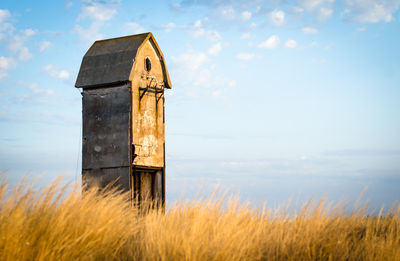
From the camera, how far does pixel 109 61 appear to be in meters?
13.0

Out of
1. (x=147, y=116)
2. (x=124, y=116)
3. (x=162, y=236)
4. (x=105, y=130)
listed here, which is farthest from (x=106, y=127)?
(x=162, y=236)

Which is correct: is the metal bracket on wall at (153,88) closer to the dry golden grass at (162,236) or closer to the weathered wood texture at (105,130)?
the weathered wood texture at (105,130)

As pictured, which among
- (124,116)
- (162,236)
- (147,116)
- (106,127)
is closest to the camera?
(162,236)

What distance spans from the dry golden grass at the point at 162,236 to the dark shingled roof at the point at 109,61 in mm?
5971

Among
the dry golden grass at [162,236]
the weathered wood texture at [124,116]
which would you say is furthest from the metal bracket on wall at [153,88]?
the dry golden grass at [162,236]

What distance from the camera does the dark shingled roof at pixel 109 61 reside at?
Answer: 12617mm

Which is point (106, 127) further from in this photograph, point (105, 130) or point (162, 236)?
point (162, 236)

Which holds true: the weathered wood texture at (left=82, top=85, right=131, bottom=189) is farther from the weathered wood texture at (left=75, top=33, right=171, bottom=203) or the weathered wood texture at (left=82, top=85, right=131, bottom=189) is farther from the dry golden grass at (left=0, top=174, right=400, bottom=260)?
the dry golden grass at (left=0, top=174, right=400, bottom=260)

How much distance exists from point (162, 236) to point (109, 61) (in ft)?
26.2

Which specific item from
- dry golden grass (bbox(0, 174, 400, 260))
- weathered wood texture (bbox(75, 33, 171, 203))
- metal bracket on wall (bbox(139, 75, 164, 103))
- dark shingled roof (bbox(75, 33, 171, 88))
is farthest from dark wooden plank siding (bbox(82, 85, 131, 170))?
dry golden grass (bbox(0, 174, 400, 260))

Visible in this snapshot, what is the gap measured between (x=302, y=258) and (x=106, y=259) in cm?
295

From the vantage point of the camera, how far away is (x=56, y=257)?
541cm

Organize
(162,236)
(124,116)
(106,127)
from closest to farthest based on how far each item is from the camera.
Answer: (162,236) < (124,116) < (106,127)

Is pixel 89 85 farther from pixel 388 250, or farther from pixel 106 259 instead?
pixel 388 250
